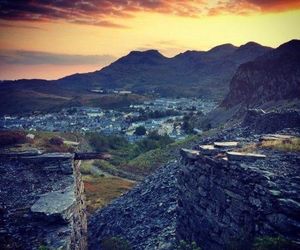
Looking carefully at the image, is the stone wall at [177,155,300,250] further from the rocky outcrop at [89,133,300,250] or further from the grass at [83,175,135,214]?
the grass at [83,175,135,214]

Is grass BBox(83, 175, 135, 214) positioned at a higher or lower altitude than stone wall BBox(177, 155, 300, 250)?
lower

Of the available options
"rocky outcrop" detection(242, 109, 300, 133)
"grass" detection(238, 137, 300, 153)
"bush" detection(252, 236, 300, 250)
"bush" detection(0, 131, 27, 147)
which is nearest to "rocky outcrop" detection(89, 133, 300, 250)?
"bush" detection(252, 236, 300, 250)

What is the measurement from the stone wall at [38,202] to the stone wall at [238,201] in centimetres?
447

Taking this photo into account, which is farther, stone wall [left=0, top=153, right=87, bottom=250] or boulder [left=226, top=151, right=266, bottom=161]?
stone wall [left=0, top=153, right=87, bottom=250]

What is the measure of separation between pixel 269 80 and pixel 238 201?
171ft

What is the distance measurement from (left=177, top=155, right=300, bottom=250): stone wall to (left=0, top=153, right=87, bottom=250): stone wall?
14.6ft

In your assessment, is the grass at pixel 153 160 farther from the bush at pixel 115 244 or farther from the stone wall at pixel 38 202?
the stone wall at pixel 38 202

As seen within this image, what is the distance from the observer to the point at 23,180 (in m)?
16.5

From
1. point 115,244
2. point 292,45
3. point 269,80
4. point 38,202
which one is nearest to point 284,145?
point 115,244

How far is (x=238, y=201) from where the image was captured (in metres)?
10.8

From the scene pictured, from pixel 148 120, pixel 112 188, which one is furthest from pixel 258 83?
pixel 148 120

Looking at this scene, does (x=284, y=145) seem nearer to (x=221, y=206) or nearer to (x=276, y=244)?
(x=221, y=206)

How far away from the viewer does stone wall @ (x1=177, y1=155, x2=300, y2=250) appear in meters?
9.35

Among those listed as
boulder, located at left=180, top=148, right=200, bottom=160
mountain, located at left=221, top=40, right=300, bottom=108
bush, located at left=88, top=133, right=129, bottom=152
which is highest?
mountain, located at left=221, top=40, right=300, bottom=108
